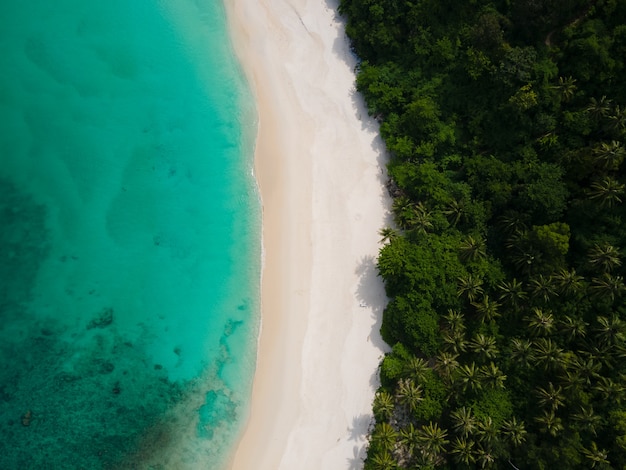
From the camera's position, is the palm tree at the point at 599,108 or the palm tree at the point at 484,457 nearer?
the palm tree at the point at 484,457

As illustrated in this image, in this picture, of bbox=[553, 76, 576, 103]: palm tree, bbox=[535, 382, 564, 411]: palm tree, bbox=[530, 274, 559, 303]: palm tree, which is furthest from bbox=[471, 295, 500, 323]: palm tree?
bbox=[553, 76, 576, 103]: palm tree

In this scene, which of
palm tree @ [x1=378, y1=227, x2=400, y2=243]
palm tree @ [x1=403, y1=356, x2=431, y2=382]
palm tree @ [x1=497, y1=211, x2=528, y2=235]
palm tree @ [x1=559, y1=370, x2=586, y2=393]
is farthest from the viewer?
palm tree @ [x1=378, y1=227, x2=400, y2=243]

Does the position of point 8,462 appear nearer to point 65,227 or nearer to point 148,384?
point 148,384

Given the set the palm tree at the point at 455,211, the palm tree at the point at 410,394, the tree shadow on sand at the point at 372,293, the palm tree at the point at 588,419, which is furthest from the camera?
the tree shadow on sand at the point at 372,293

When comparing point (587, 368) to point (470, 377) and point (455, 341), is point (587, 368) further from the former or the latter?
point (455, 341)

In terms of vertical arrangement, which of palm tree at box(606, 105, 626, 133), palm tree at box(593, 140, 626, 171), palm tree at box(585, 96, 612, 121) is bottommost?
palm tree at box(593, 140, 626, 171)

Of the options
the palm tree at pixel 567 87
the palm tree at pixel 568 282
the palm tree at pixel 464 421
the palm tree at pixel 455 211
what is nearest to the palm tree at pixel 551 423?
the palm tree at pixel 464 421

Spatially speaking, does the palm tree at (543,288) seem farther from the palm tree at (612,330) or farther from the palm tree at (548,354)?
the palm tree at (612,330)

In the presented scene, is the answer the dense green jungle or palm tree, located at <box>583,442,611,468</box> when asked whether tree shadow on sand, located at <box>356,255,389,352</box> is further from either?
palm tree, located at <box>583,442,611,468</box>
